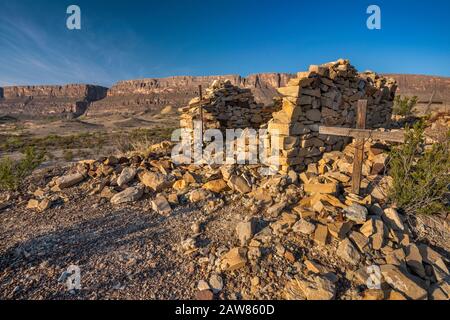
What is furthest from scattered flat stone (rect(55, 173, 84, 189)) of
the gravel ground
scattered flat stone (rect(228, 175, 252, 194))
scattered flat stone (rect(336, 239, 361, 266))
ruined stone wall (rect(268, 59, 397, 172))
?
scattered flat stone (rect(336, 239, 361, 266))

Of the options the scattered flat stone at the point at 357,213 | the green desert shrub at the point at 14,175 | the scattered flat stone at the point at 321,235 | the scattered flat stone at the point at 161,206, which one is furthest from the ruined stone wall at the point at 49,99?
the scattered flat stone at the point at 357,213

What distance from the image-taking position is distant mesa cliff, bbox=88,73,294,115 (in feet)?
249

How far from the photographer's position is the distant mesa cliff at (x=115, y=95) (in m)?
78.4

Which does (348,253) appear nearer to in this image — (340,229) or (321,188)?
(340,229)

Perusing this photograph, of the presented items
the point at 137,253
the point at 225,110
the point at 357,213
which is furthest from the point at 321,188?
the point at 225,110

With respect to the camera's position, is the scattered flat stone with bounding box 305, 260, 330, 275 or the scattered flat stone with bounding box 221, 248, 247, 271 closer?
the scattered flat stone with bounding box 305, 260, 330, 275

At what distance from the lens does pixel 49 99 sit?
98188mm

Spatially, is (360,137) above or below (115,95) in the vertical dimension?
below

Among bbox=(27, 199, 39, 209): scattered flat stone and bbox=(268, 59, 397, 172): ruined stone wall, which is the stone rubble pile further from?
bbox=(268, 59, 397, 172): ruined stone wall

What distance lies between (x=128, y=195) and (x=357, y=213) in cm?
420

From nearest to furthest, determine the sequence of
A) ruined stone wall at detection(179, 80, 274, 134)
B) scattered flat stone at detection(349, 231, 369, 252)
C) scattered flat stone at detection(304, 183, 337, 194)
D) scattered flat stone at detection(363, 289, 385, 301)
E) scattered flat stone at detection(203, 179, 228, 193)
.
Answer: scattered flat stone at detection(363, 289, 385, 301)
scattered flat stone at detection(349, 231, 369, 252)
scattered flat stone at detection(304, 183, 337, 194)
scattered flat stone at detection(203, 179, 228, 193)
ruined stone wall at detection(179, 80, 274, 134)
